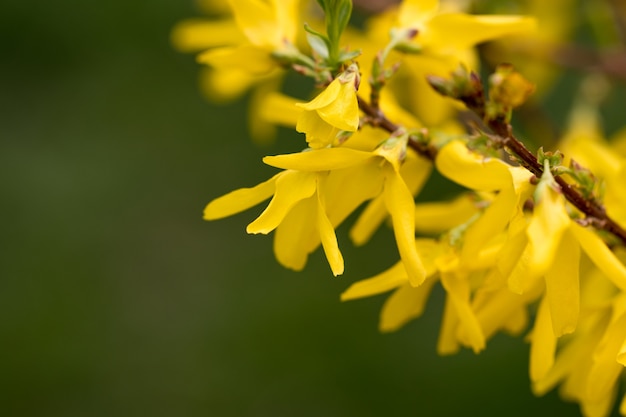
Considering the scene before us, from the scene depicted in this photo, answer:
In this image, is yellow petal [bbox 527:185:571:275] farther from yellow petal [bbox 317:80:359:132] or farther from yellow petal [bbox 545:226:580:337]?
yellow petal [bbox 317:80:359:132]

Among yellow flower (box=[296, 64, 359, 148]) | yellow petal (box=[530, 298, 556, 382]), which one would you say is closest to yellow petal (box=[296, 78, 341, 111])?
yellow flower (box=[296, 64, 359, 148])

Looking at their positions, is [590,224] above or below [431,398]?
above

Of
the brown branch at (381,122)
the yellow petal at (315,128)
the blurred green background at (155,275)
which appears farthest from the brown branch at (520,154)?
the blurred green background at (155,275)

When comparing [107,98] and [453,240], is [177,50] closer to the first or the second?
[107,98]

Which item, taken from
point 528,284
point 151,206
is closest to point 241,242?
point 151,206

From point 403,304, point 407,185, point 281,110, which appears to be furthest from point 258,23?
point 403,304

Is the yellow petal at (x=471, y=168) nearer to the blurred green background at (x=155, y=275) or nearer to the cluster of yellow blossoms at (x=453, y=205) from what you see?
the cluster of yellow blossoms at (x=453, y=205)

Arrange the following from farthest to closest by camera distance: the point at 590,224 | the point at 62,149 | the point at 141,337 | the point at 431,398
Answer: the point at 62,149
the point at 141,337
the point at 431,398
the point at 590,224
